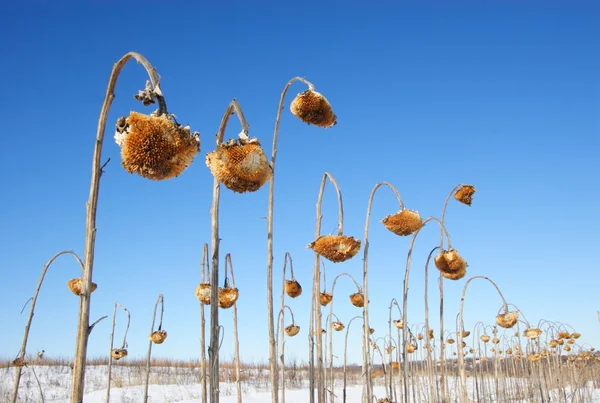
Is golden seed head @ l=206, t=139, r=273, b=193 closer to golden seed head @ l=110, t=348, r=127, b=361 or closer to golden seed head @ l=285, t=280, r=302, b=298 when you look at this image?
golden seed head @ l=285, t=280, r=302, b=298

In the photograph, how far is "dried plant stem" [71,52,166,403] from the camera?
188 cm

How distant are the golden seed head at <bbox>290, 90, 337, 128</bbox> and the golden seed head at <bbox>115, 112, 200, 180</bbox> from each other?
2.28 m

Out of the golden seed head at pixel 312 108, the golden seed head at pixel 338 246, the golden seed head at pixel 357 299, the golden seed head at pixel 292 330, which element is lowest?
the golden seed head at pixel 292 330

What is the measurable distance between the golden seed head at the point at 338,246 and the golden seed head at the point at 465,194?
270 cm

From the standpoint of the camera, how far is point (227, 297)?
323 cm

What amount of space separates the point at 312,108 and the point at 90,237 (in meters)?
2.26

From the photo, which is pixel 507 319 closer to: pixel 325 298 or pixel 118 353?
pixel 325 298

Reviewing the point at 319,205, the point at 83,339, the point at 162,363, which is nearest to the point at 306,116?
the point at 319,205

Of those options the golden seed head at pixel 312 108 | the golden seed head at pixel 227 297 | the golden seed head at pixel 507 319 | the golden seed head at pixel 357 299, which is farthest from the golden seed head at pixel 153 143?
the golden seed head at pixel 507 319

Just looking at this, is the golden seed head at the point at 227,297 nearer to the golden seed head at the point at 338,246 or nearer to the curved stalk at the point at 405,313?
the golden seed head at the point at 338,246

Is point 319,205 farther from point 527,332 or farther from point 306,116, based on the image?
point 527,332

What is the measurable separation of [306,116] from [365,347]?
2212 millimetres

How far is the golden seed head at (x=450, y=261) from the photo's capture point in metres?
5.09

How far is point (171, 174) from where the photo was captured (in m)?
1.69
